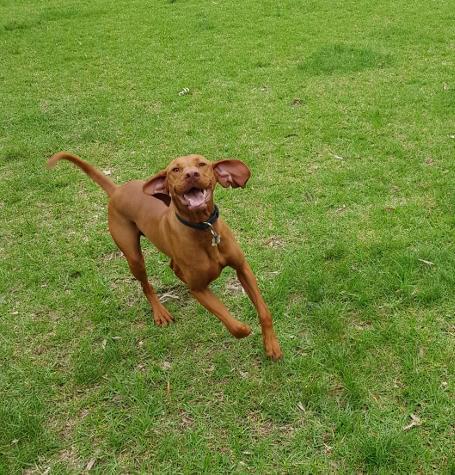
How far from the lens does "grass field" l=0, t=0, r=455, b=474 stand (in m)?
3.13

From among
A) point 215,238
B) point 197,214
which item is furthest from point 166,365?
Answer: point 197,214

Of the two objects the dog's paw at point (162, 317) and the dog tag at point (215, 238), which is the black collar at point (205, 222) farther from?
the dog's paw at point (162, 317)

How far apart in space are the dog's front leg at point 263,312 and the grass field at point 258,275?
0.34 ft

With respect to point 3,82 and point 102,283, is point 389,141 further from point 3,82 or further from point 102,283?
point 3,82

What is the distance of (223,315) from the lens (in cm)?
331

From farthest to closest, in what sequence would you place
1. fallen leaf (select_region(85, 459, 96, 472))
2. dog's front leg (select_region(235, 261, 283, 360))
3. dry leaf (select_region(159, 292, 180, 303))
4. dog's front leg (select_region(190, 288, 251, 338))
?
dry leaf (select_region(159, 292, 180, 303)) → dog's front leg (select_region(235, 261, 283, 360)) → dog's front leg (select_region(190, 288, 251, 338)) → fallen leaf (select_region(85, 459, 96, 472))

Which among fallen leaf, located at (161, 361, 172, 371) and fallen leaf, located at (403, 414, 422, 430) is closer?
fallen leaf, located at (403, 414, 422, 430)

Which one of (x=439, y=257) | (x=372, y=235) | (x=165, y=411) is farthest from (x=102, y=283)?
(x=439, y=257)

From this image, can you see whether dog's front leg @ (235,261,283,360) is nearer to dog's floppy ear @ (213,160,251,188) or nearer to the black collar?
the black collar

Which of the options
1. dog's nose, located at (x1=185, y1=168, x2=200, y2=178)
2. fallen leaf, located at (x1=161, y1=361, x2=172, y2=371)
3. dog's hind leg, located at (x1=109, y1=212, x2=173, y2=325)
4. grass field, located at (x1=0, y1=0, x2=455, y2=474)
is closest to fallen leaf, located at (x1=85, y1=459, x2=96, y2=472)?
grass field, located at (x1=0, y1=0, x2=455, y2=474)

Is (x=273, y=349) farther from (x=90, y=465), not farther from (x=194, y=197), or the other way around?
→ (x=90, y=465)

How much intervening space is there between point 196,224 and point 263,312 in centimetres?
69

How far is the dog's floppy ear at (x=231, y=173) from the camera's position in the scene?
318 centimetres

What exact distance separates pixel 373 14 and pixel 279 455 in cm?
939
